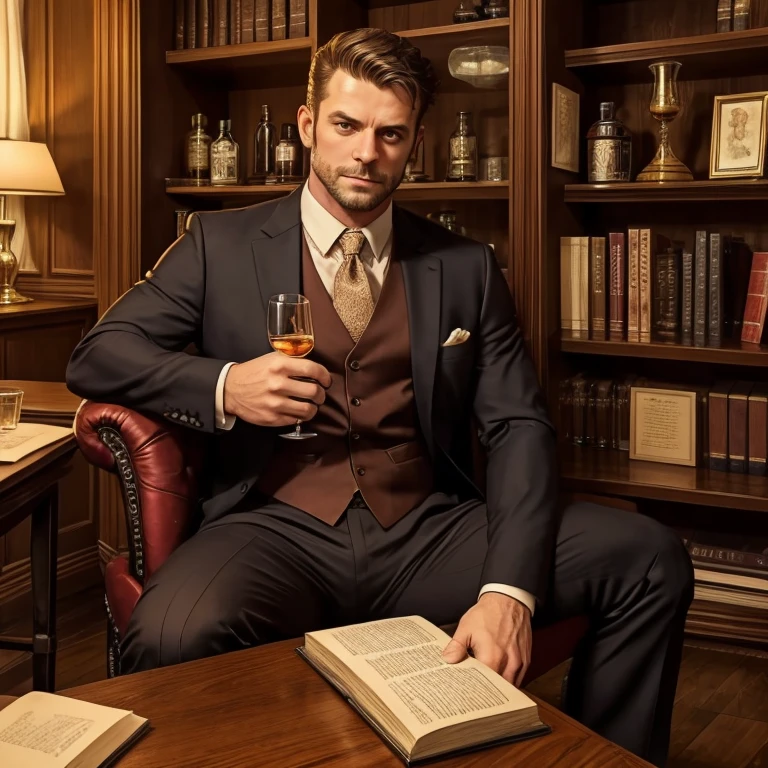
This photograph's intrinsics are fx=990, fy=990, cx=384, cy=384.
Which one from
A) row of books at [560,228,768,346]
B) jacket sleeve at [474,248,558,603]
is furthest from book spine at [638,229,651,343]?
jacket sleeve at [474,248,558,603]

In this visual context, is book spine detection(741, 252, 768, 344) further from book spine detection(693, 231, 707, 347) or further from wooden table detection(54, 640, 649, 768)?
wooden table detection(54, 640, 649, 768)

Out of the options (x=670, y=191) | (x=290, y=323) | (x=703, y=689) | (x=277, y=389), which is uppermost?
(x=670, y=191)

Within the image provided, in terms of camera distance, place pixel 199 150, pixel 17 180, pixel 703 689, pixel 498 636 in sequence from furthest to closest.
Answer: pixel 199 150, pixel 17 180, pixel 703 689, pixel 498 636

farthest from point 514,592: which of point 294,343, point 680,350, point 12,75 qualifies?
point 12,75

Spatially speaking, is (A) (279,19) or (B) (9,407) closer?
(B) (9,407)

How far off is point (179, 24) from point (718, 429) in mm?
2036

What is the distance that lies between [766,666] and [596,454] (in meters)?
0.70

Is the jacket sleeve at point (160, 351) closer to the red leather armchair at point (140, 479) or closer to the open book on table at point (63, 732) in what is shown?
the red leather armchair at point (140, 479)

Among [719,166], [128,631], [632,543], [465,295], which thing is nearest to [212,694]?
[128,631]

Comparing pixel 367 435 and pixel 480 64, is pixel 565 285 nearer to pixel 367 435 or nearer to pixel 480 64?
pixel 480 64

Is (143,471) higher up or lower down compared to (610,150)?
lower down

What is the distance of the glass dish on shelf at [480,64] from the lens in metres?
2.72

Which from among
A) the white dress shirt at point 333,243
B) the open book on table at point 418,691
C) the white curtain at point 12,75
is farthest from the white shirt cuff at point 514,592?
the white curtain at point 12,75

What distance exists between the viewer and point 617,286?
8.87 feet
